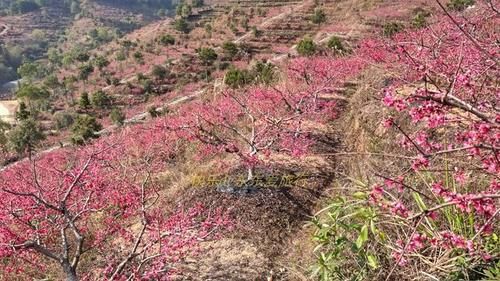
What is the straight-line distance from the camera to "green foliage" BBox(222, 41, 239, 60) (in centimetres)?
4678

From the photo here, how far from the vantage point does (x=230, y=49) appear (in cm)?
4712

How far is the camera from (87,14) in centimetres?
12900

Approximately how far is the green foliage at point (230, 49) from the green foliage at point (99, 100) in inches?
530

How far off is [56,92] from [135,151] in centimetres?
4712

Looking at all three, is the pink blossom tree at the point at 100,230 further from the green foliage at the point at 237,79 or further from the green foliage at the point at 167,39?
the green foliage at the point at 167,39

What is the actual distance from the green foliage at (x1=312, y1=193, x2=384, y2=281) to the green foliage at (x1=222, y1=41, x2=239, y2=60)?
43.0 m

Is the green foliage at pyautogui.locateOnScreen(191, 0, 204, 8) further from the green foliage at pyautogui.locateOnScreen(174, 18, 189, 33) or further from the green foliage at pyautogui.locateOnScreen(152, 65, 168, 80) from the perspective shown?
the green foliage at pyautogui.locateOnScreen(152, 65, 168, 80)

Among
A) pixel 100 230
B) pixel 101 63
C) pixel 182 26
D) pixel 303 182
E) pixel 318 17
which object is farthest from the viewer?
pixel 182 26

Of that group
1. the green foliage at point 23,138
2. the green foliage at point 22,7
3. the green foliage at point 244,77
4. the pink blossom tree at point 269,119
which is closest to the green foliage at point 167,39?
the green foliage at point 23,138

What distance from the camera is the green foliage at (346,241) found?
3.32 metres

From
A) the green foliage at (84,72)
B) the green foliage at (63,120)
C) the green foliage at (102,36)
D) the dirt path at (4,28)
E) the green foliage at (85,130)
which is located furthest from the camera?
the dirt path at (4,28)

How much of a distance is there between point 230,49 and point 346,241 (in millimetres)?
44654

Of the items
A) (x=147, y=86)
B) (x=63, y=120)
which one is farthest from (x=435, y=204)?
(x=147, y=86)

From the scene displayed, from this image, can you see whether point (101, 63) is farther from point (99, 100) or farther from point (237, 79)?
point (237, 79)
